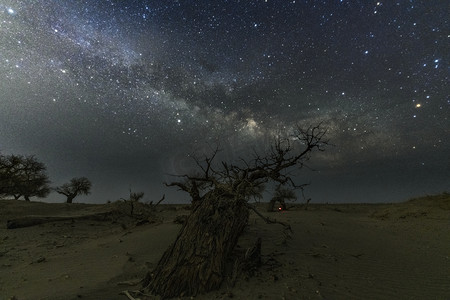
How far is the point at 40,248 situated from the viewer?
939 centimetres

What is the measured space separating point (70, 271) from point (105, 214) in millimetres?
9886

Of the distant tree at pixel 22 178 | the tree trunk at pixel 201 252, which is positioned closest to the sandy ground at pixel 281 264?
the tree trunk at pixel 201 252

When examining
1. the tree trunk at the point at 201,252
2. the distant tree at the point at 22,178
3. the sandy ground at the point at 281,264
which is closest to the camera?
the tree trunk at the point at 201,252

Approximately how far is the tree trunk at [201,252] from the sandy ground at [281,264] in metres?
0.33

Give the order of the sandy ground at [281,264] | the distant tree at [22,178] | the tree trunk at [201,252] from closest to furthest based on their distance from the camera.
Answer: the tree trunk at [201,252]
the sandy ground at [281,264]
the distant tree at [22,178]

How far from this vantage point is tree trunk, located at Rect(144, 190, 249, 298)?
4.77 metres

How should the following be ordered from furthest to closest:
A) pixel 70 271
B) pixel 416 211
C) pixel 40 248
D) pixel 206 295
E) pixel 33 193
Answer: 1. pixel 33 193
2. pixel 416 211
3. pixel 40 248
4. pixel 70 271
5. pixel 206 295

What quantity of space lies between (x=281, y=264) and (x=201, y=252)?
2.08 m

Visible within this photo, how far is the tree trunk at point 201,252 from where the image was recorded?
477cm

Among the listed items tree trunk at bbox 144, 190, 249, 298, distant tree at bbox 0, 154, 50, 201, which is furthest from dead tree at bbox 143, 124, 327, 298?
distant tree at bbox 0, 154, 50, 201

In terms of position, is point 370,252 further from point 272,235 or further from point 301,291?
point 301,291

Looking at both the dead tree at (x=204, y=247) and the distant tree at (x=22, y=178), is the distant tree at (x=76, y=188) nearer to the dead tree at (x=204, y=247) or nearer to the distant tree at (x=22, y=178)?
the distant tree at (x=22, y=178)

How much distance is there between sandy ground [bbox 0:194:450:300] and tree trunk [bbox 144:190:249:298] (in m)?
0.33

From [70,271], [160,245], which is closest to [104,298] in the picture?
[70,271]
